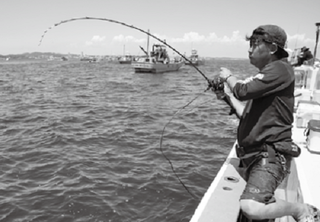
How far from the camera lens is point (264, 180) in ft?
8.97

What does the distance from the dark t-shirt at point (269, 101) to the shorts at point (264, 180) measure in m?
0.23

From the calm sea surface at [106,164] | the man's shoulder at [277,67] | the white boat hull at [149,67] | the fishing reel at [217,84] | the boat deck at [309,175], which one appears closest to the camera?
the man's shoulder at [277,67]

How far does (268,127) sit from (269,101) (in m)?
0.26

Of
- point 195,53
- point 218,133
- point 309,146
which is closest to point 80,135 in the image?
point 218,133

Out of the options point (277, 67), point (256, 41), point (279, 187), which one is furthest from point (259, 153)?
point (279, 187)

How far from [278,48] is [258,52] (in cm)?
19

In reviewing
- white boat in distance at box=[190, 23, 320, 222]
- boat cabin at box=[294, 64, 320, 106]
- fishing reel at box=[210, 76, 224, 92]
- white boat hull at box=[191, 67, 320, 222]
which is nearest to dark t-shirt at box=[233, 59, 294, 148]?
fishing reel at box=[210, 76, 224, 92]

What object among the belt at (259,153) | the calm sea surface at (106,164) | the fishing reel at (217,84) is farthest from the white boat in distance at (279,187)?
the calm sea surface at (106,164)

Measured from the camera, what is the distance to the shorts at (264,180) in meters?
2.64

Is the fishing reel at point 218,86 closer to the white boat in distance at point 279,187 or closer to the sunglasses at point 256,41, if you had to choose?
the sunglasses at point 256,41

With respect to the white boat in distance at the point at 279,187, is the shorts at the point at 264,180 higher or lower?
higher

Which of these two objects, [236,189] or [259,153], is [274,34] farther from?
[236,189]

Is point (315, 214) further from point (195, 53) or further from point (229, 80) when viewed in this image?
point (195, 53)

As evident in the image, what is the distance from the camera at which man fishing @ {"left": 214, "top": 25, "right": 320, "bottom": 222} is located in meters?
2.65
